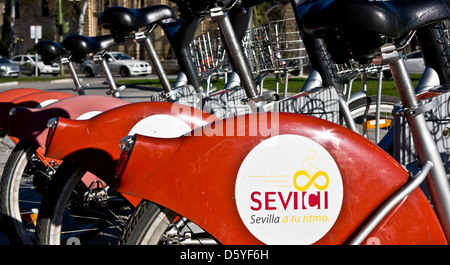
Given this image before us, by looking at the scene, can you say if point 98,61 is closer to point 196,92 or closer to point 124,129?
point 196,92

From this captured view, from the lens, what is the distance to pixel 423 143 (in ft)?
6.90

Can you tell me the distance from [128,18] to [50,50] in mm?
1393

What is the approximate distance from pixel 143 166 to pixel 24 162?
180 centimetres

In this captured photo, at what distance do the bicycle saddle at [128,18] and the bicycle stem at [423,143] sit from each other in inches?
90.7

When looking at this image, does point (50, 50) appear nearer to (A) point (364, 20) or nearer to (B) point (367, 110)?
(B) point (367, 110)

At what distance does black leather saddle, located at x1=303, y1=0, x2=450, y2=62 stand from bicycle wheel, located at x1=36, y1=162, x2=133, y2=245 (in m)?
1.22

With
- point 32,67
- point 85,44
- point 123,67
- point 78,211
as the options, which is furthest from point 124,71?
point 78,211

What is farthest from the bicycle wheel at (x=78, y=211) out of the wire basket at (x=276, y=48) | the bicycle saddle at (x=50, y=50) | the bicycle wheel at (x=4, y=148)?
the bicycle saddle at (x=50, y=50)

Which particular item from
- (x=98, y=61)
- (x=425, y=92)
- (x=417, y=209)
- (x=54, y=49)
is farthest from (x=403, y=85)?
(x=54, y=49)

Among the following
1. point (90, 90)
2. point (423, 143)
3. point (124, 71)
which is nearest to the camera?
point (423, 143)

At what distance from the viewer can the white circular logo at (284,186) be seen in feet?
6.49

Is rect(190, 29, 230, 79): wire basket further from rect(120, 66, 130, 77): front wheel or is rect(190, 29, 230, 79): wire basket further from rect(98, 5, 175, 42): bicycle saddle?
rect(120, 66, 130, 77): front wheel

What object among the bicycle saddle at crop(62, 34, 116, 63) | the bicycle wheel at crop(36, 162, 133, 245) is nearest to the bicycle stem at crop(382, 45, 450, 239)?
the bicycle wheel at crop(36, 162, 133, 245)

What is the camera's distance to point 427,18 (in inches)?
85.2
